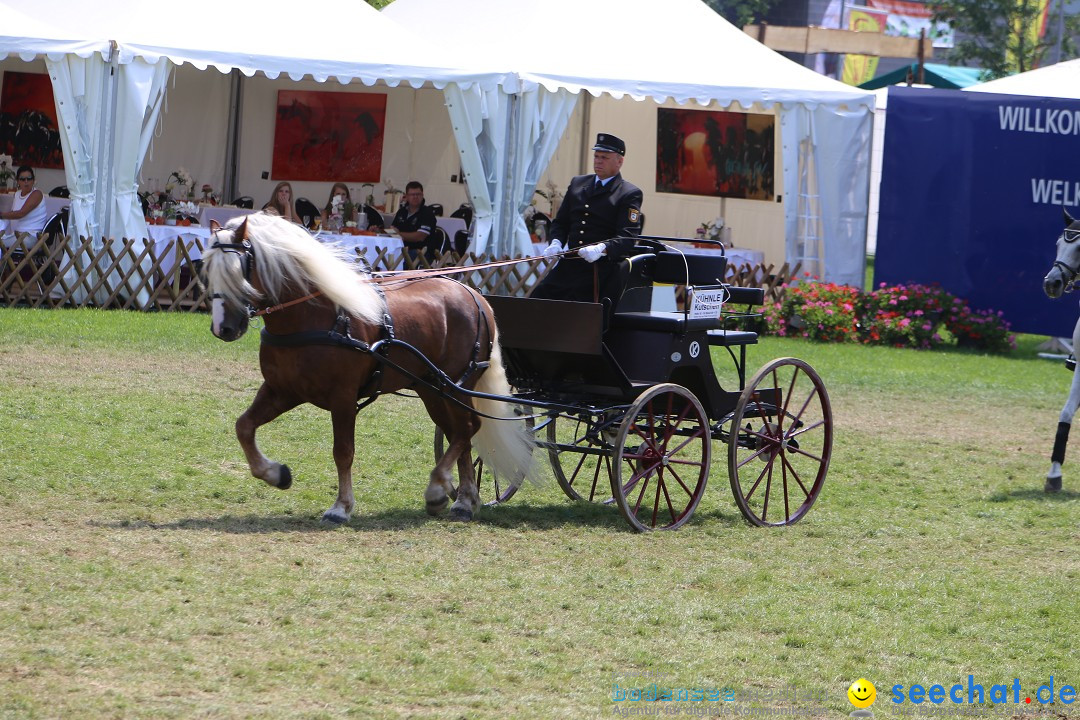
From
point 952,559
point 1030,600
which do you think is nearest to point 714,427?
point 952,559

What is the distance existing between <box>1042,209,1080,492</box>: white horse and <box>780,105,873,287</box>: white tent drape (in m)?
8.76

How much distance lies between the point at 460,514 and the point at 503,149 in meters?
10.1

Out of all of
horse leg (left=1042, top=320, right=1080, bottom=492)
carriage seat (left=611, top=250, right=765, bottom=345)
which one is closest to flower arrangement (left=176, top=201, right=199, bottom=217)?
carriage seat (left=611, top=250, right=765, bottom=345)

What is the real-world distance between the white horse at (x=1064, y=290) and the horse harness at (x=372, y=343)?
421 centimetres

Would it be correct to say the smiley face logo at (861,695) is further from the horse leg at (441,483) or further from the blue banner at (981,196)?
the blue banner at (981,196)

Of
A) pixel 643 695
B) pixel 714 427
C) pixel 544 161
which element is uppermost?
pixel 544 161

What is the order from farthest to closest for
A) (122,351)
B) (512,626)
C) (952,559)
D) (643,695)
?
(122,351), (952,559), (512,626), (643,695)

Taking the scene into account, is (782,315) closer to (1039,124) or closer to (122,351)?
(1039,124)

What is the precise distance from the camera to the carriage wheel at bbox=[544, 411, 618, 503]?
25.1 feet

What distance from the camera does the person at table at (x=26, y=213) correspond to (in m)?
15.4

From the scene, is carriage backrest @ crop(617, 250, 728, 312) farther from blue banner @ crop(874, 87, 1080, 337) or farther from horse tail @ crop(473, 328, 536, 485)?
blue banner @ crop(874, 87, 1080, 337)

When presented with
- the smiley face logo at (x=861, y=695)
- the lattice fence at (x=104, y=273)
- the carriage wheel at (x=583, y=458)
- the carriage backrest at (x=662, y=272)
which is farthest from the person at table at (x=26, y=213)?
the smiley face logo at (x=861, y=695)

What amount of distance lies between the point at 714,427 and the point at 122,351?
21.7 ft

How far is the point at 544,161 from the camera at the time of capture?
17.4 meters
